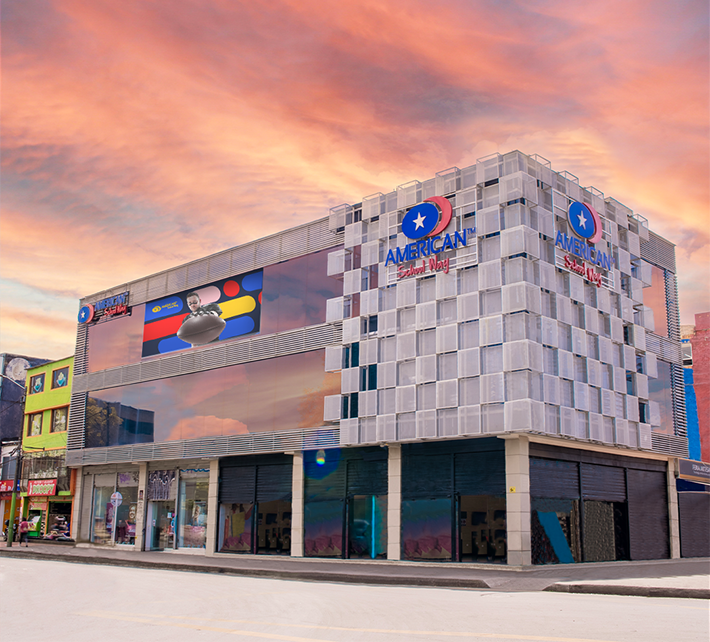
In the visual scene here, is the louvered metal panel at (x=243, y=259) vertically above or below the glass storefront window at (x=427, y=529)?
above

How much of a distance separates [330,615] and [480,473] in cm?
1658

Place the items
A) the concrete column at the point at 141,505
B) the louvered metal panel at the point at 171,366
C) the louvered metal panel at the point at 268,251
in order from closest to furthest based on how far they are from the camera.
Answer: the louvered metal panel at the point at 268,251 → the louvered metal panel at the point at 171,366 → the concrete column at the point at 141,505

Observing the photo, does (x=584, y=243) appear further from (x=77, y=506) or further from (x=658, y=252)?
(x=77, y=506)

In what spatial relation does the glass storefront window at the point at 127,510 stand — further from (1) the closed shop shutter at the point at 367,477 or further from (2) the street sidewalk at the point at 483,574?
(1) the closed shop shutter at the point at 367,477

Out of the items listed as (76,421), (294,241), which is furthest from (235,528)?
(76,421)

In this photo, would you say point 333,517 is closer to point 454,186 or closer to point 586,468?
point 586,468

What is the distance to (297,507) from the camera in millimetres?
34312

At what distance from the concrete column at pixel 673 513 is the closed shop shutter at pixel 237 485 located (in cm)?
1921

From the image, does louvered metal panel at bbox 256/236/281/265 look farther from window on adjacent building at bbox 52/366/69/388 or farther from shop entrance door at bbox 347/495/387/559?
window on adjacent building at bbox 52/366/69/388

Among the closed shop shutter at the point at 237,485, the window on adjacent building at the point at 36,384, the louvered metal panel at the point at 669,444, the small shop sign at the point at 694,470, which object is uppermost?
the window on adjacent building at the point at 36,384

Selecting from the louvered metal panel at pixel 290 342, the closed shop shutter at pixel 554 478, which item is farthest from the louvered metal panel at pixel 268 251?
the closed shop shutter at pixel 554 478

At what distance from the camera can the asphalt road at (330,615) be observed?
10.5 m

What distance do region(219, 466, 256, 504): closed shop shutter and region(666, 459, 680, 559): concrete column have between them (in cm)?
1921

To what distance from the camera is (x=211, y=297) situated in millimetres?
40781
